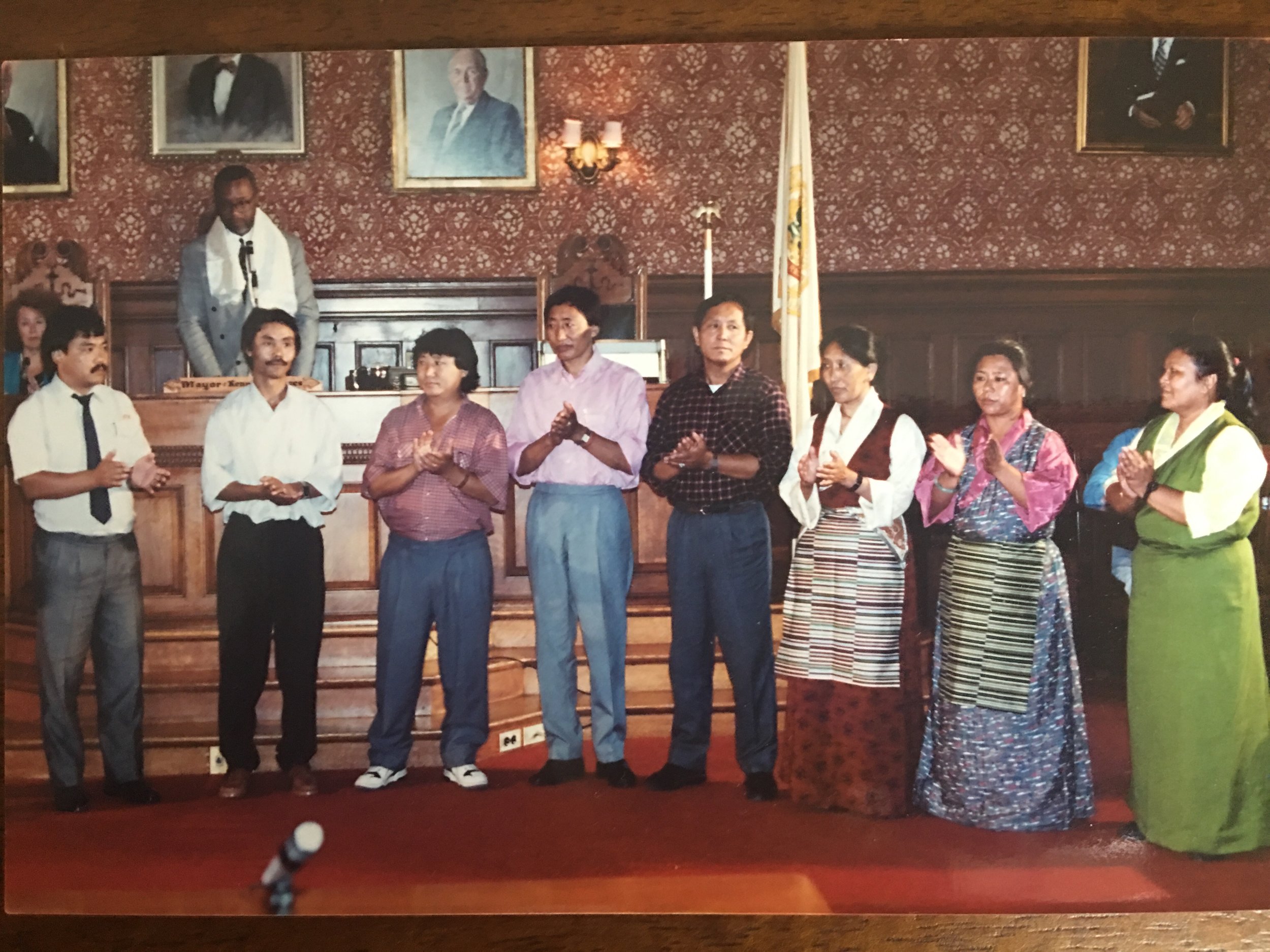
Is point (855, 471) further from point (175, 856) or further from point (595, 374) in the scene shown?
point (175, 856)

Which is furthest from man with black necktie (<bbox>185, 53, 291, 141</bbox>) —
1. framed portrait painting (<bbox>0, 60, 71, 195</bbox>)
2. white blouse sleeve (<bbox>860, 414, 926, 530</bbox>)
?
white blouse sleeve (<bbox>860, 414, 926, 530</bbox>)

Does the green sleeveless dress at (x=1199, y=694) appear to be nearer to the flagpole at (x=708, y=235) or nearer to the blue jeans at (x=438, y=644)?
the flagpole at (x=708, y=235)

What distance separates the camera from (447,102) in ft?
10.4

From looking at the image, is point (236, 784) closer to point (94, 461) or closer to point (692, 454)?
point (94, 461)

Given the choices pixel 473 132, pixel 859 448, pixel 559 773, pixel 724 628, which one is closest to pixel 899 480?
pixel 859 448

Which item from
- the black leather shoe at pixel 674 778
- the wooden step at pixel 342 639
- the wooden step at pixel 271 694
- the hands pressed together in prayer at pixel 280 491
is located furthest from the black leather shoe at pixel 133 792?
the black leather shoe at pixel 674 778

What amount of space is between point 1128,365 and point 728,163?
1.24 m

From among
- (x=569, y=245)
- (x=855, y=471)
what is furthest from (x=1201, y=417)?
(x=569, y=245)

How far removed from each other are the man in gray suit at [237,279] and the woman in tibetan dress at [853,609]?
4.95ft

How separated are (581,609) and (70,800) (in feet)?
4.99

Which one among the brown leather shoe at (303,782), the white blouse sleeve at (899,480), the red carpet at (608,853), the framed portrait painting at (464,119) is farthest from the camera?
the framed portrait painting at (464,119)

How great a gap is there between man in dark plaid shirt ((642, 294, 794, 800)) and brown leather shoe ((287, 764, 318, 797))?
36.7 inches

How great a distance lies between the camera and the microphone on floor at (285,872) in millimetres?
2861

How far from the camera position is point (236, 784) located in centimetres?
303
